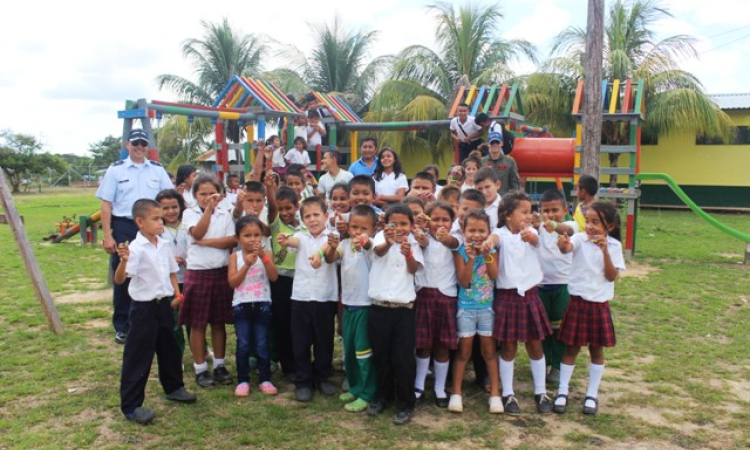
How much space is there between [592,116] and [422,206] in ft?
18.9

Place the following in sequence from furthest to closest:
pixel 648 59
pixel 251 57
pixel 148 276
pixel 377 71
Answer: pixel 251 57, pixel 377 71, pixel 648 59, pixel 148 276

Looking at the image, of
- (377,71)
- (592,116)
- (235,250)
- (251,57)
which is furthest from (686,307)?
(251,57)

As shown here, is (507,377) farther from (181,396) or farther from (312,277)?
(181,396)

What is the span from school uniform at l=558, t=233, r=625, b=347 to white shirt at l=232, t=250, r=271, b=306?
6.63 ft

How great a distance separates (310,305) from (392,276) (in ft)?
2.19

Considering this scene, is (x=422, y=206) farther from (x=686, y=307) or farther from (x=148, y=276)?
(x=686, y=307)

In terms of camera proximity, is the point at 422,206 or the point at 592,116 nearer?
the point at 422,206

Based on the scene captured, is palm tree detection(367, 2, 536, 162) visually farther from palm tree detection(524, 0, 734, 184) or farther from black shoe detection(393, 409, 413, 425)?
black shoe detection(393, 409, 413, 425)

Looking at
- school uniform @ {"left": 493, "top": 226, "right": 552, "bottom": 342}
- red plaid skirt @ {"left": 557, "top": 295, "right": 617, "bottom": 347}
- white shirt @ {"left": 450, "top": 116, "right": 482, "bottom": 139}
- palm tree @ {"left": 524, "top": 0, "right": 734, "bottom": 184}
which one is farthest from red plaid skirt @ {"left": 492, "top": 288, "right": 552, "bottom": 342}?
palm tree @ {"left": 524, "top": 0, "right": 734, "bottom": 184}

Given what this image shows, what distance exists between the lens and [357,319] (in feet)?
12.9

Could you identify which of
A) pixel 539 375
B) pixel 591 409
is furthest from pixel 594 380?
pixel 539 375

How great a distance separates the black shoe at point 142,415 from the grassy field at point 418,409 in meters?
0.05

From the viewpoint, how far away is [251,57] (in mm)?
25016

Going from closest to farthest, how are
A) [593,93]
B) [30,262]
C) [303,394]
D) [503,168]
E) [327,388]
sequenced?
[303,394] < [327,388] < [30,262] < [503,168] < [593,93]
